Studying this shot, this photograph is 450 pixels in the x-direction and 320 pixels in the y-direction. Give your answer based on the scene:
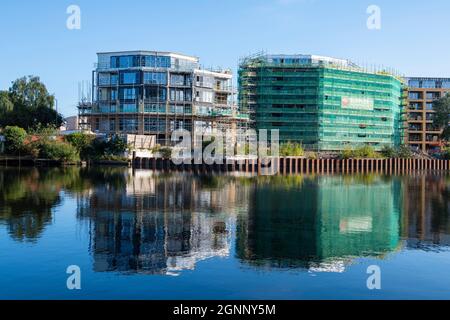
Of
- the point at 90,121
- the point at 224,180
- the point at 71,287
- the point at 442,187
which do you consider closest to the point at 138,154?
the point at 90,121

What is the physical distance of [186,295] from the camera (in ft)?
61.8

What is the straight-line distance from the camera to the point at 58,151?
86188mm

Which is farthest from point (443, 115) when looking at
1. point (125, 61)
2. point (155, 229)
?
point (155, 229)

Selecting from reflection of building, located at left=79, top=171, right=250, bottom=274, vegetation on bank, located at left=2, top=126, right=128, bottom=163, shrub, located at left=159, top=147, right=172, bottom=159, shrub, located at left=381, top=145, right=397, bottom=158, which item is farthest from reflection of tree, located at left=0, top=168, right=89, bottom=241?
shrub, located at left=381, top=145, right=397, bottom=158

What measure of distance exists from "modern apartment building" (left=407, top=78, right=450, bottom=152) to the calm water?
86914 millimetres

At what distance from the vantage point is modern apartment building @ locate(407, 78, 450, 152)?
131m

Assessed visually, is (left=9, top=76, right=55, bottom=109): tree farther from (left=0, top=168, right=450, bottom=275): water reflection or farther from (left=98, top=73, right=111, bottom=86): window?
(left=0, top=168, right=450, bottom=275): water reflection

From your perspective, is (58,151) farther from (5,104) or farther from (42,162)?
(5,104)

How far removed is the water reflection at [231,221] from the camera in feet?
80.3

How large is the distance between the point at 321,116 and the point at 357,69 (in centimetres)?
1273

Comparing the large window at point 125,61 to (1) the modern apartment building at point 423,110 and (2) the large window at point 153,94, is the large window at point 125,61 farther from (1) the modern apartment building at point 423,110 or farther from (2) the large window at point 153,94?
(1) the modern apartment building at point 423,110

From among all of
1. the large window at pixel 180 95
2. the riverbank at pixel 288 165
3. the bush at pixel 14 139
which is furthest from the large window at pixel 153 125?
the bush at pixel 14 139

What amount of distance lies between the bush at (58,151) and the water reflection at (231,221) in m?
30.0
